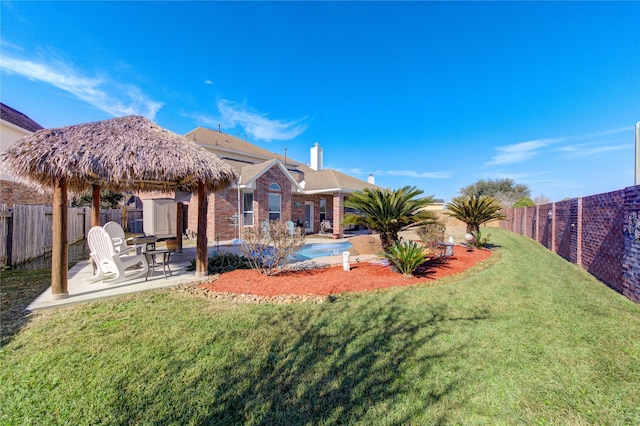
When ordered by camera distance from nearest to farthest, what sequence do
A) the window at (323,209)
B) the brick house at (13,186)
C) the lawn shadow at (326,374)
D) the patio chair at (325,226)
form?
the lawn shadow at (326,374), the brick house at (13,186), the patio chair at (325,226), the window at (323,209)

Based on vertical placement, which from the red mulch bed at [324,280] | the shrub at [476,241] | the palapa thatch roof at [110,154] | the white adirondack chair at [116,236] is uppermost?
the palapa thatch roof at [110,154]

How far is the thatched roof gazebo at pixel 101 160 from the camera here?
5.98m

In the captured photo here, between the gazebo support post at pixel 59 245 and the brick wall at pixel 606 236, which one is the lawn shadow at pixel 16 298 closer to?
the gazebo support post at pixel 59 245

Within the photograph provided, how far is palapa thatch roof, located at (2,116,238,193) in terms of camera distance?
6.06 m

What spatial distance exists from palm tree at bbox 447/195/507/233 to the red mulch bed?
201 inches

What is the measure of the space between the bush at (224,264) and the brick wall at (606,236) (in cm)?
1017

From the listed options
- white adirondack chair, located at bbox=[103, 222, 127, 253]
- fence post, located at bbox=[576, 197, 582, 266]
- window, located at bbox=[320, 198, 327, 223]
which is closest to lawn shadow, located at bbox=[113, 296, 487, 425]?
white adirondack chair, located at bbox=[103, 222, 127, 253]

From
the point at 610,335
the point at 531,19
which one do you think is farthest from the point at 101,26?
the point at 531,19

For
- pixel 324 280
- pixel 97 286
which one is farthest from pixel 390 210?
pixel 97 286

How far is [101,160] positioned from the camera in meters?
6.38

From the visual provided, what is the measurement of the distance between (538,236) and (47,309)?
24063 millimetres

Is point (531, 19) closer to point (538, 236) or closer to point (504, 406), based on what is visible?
point (538, 236)

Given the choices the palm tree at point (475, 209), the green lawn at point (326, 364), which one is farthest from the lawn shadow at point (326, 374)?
the palm tree at point (475, 209)

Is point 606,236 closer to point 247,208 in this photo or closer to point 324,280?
point 324,280
